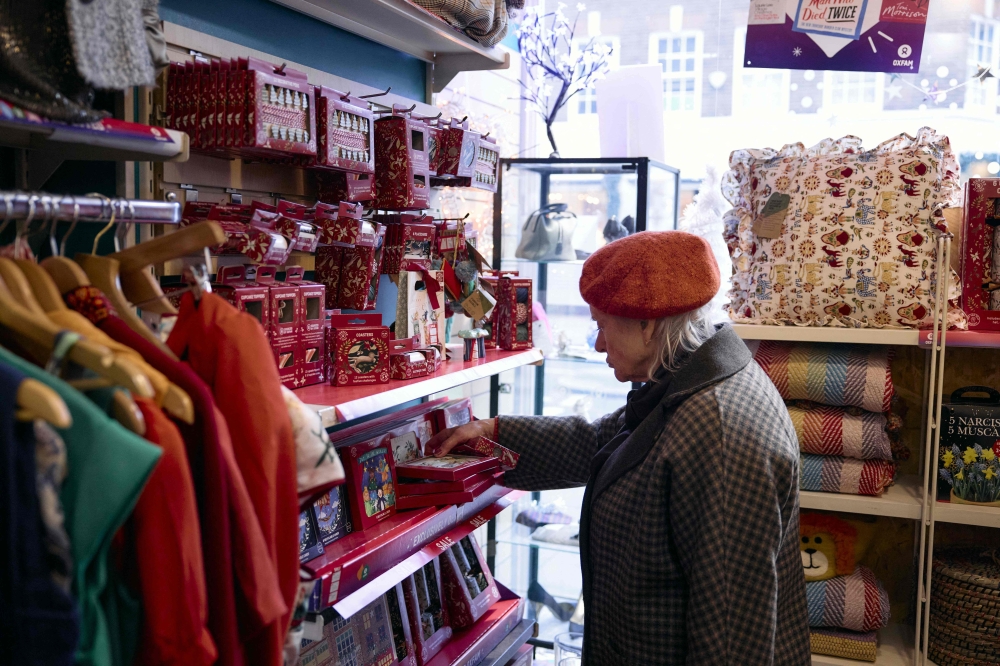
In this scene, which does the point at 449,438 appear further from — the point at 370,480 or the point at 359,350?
the point at 359,350

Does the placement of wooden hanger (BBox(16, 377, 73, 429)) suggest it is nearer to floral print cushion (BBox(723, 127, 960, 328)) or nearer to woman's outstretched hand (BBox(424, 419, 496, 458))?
woman's outstretched hand (BBox(424, 419, 496, 458))

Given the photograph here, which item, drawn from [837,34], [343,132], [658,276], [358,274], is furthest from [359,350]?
[837,34]

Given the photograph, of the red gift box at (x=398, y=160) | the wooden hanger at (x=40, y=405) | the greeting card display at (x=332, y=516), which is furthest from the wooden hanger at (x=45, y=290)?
the red gift box at (x=398, y=160)

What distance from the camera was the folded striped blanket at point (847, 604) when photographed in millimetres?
2715

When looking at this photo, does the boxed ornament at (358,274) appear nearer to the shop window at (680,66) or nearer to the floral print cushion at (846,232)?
the floral print cushion at (846,232)

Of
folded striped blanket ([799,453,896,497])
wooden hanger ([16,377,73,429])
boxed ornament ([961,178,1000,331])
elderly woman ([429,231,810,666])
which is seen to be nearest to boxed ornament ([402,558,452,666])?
elderly woman ([429,231,810,666])

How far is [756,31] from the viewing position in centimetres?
326

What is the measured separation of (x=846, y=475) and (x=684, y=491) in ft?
3.89

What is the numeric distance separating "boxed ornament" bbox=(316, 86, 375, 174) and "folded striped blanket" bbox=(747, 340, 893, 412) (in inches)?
62.6

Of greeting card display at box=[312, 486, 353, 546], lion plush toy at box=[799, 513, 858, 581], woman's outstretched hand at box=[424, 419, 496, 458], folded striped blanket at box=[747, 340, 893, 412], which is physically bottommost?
lion plush toy at box=[799, 513, 858, 581]

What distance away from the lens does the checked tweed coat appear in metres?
1.76

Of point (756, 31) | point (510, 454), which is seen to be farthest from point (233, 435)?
point (756, 31)

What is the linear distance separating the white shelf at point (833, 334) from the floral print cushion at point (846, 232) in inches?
2.0

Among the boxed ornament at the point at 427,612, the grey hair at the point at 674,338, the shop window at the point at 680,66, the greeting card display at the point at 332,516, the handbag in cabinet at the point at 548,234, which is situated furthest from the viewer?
the shop window at the point at 680,66
